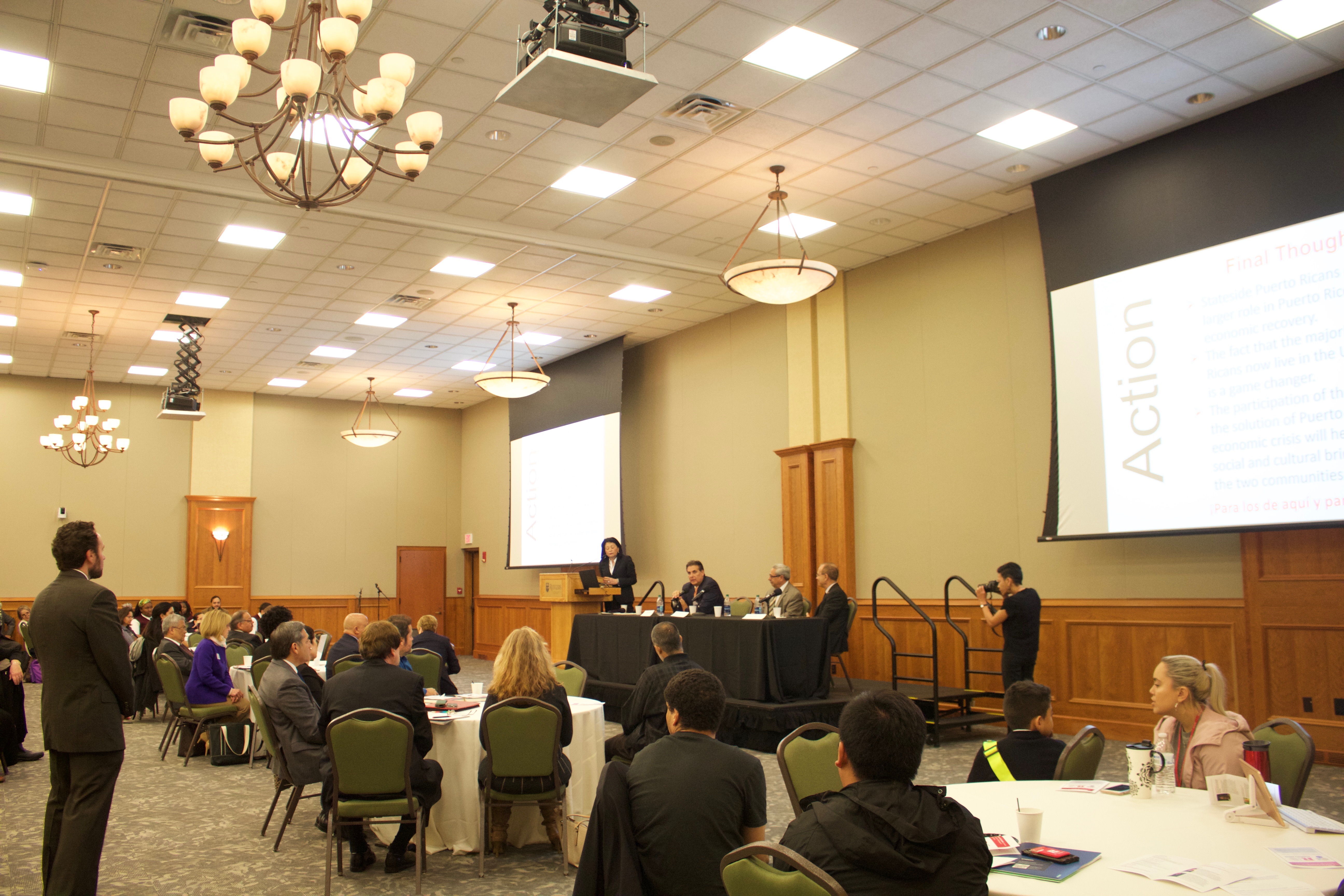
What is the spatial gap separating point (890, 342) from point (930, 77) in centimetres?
389

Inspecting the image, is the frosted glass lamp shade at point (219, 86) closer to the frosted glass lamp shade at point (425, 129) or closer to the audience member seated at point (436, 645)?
→ the frosted glass lamp shade at point (425, 129)

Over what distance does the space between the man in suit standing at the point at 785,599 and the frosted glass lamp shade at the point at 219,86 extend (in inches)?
224

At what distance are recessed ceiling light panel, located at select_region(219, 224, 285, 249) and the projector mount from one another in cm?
508

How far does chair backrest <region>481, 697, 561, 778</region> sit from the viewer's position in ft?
15.3

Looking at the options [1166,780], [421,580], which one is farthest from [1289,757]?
[421,580]

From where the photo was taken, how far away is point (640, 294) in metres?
11.3

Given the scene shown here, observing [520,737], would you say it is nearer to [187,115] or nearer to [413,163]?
[413,163]

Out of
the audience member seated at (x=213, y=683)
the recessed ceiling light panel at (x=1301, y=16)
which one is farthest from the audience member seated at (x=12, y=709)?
the recessed ceiling light panel at (x=1301, y=16)

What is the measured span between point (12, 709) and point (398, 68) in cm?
639

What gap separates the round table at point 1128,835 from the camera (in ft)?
7.49

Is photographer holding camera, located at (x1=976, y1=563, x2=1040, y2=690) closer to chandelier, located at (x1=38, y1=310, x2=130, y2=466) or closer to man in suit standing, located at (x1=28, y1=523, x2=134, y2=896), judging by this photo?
man in suit standing, located at (x1=28, y1=523, x2=134, y2=896)

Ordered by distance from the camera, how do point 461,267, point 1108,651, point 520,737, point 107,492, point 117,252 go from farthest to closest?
point 107,492
point 461,267
point 117,252
point 1108,651
point 520,737

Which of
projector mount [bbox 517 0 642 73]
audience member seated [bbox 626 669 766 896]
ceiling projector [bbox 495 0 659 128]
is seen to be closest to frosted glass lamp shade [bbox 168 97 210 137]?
ceiling projector [bbox 495 0 659 128]

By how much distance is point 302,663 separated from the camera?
18.6 feet
